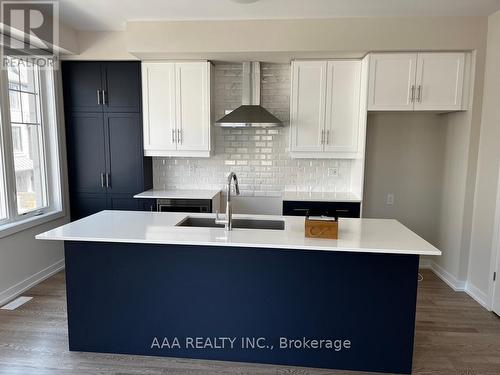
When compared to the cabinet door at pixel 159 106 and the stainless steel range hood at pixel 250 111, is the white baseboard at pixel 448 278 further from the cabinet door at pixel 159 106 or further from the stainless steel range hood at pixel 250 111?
the cabinet door at pixel 159 106

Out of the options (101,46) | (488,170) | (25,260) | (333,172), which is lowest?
(25,260)

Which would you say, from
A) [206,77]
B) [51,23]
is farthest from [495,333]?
[51,23]

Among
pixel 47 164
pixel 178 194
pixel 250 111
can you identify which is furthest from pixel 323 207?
pixel 47 164

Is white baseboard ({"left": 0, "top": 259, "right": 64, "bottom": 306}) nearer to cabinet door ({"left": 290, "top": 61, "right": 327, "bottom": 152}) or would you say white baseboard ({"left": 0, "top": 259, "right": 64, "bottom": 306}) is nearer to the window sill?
the window sill

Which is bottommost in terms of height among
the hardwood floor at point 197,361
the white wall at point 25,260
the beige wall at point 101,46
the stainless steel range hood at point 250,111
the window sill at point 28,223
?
the hardwood floor at point 197,361

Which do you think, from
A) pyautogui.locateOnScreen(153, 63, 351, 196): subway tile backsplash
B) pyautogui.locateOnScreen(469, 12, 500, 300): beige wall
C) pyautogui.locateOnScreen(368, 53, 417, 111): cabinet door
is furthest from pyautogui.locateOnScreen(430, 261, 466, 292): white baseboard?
pyautogui.locateOnScreen(368, 53, 417, 111): cabinet door

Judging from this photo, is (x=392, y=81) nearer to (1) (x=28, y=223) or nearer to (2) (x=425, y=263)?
(2) (x=425, y=263)

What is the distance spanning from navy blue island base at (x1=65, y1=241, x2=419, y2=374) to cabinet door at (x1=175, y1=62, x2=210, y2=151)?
1998mm

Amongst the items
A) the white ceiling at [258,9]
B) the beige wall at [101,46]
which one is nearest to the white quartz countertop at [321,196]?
the white ceiling at [258,9]

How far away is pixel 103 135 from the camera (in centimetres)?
409

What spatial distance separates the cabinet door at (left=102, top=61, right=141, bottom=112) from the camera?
399cm

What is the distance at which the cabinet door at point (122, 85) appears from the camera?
3.99m

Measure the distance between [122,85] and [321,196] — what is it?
8.79 ft

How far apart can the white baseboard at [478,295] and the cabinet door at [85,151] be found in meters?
4.23
